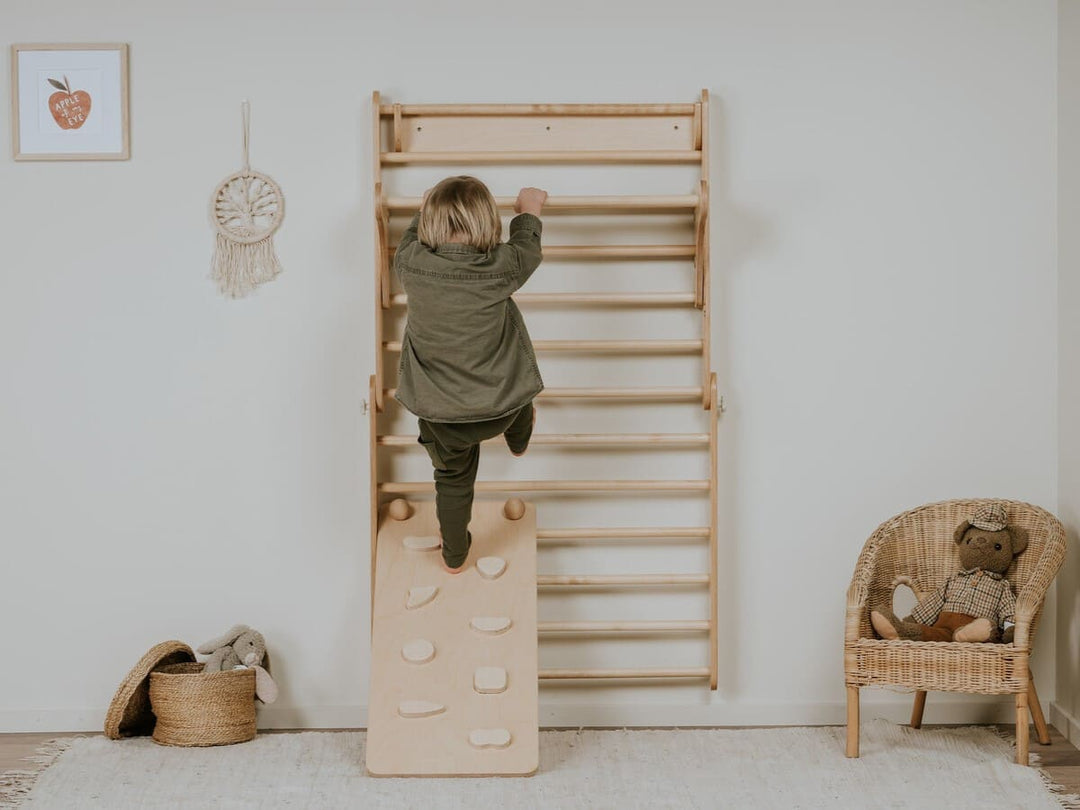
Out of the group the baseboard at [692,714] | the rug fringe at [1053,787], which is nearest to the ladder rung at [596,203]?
the baseboard at [692,714]

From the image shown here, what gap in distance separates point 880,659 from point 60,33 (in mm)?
3071

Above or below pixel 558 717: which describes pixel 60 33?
above

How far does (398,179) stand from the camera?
3.49 m

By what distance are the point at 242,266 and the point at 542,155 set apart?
1.00 m

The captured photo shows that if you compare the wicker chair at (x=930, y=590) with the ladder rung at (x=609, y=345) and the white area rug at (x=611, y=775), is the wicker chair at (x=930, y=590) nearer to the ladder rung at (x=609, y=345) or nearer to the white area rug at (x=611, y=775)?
the white area rug at (x=611, y=775)

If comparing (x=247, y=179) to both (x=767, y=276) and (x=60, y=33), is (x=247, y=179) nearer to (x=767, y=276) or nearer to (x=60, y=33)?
(x=60, y=33)

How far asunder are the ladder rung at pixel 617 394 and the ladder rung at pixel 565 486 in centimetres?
26

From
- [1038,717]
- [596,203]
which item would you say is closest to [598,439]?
[596,203]

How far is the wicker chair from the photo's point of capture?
2.99m

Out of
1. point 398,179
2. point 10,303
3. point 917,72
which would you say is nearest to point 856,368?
point 917,72

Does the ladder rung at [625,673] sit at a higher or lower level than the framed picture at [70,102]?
lower

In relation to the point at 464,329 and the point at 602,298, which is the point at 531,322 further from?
the point at 464,329

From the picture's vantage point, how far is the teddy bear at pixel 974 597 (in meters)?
3.15

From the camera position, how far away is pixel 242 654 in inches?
133
